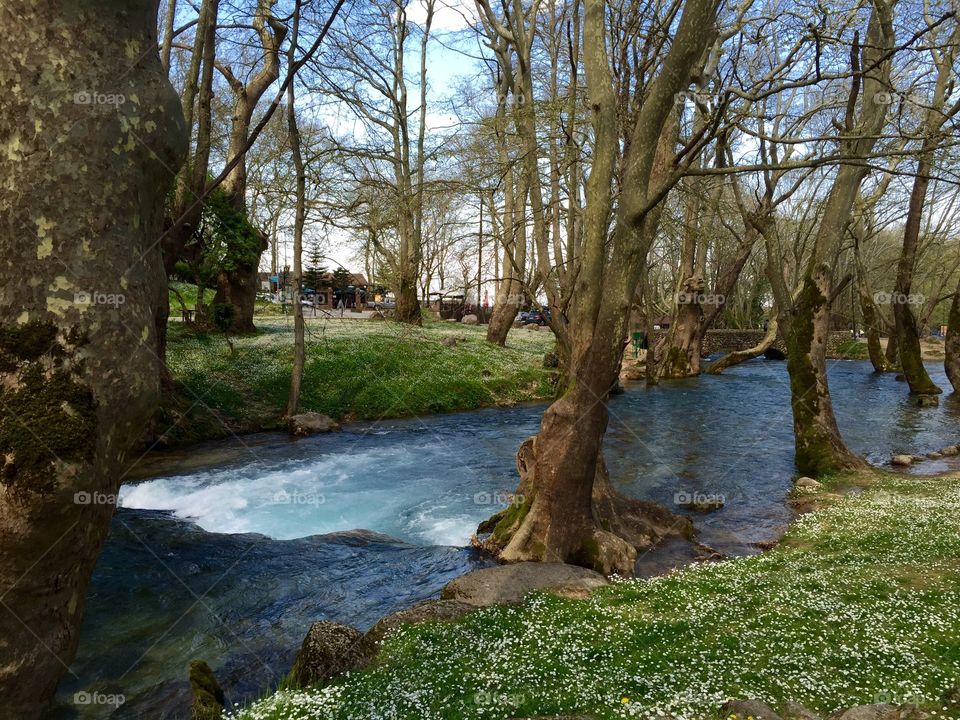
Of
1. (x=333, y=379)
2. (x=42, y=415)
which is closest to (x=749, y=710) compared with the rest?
(x=42, y=415)

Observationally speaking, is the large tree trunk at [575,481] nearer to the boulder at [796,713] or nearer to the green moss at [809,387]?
the boulder at [796,713]

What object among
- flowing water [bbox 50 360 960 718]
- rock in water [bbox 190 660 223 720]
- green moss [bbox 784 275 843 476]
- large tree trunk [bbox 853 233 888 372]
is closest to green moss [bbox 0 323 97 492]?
rock in water [bbox 190 660 223 720]

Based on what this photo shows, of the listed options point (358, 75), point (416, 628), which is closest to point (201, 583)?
point (416, 628)

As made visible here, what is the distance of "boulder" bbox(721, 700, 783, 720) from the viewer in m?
4.02

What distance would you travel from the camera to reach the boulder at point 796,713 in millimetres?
4077

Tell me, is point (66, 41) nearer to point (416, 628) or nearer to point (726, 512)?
point (416, 628)

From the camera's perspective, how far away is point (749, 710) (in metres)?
4.10

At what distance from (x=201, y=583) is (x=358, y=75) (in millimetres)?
16868

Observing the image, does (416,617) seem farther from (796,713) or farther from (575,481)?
(796,713)

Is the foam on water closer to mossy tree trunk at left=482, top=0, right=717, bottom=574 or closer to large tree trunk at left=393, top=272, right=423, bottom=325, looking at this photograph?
mossy tree trunk at left=482, top=0, right=717, bottom=574

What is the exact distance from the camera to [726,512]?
11414 millimetres

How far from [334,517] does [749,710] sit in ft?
29.2

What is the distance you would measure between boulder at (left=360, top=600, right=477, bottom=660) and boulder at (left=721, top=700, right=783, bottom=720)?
2898 millimetres

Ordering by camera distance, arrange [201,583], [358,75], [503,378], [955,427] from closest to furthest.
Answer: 1. [201,583]
2. [955,427]
3. [358,75]
4. [503,378]
